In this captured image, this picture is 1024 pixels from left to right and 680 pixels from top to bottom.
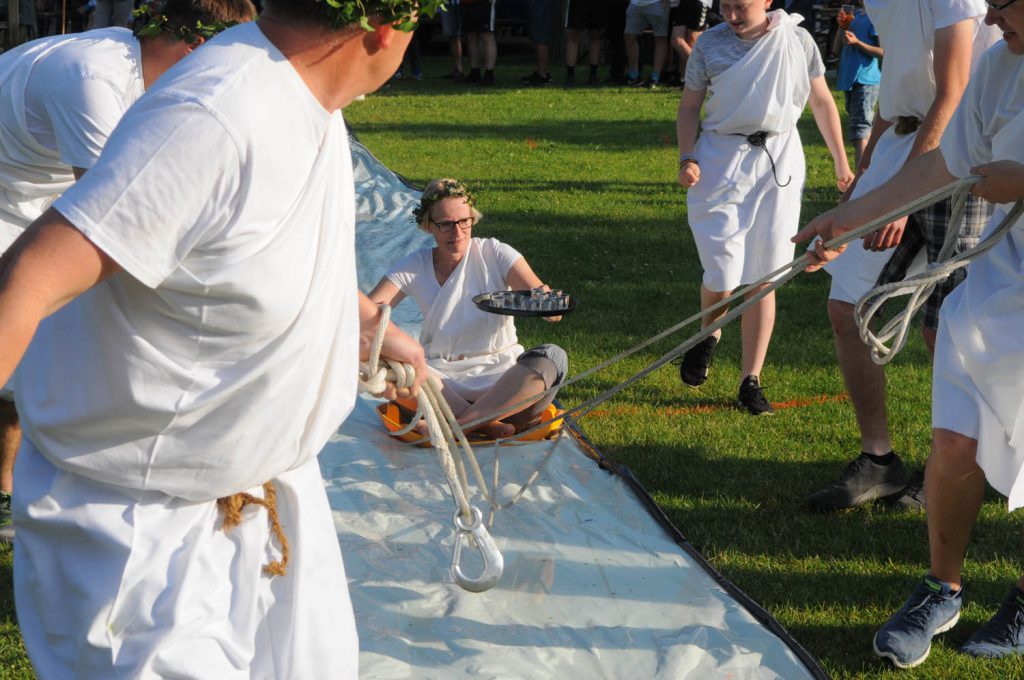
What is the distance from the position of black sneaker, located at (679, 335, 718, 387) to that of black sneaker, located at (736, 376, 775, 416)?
0.28 m

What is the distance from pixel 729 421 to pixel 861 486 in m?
1.10

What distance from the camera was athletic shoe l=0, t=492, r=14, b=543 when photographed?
4.28 metres

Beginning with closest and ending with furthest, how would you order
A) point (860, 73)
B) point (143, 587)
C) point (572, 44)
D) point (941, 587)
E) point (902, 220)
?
point (143, 587), point (941, 587), point (902, 220), point (860, 73), point (572, 44)

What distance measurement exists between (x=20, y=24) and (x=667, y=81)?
9.31 meters

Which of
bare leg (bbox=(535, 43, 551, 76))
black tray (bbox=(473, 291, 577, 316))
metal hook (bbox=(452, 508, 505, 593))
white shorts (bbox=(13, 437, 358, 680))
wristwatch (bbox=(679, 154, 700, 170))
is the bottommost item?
bare leg (bbox=(535, 43, 551, 76))

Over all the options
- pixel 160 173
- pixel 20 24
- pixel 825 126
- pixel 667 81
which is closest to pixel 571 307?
pixel 825 126

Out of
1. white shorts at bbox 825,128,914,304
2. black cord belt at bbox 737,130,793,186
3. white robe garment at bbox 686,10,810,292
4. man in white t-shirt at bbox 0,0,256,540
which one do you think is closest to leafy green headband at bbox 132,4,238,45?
man in white t-shirt at bbox 0,0,256,540

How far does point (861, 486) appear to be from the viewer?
466cm

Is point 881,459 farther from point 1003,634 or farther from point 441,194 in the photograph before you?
point 441,194

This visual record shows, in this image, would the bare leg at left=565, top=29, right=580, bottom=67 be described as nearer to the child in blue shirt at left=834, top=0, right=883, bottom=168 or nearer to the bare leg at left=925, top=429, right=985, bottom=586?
the child in blue shirt at left=834, top=0, right=883, bottom=168

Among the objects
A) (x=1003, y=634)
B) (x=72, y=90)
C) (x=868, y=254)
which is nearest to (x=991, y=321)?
(x=1003, y=634)

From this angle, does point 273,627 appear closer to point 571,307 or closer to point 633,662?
point 633,662

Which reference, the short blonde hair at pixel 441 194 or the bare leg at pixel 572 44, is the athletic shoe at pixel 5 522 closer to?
the short blonde hair at pixel 441 194

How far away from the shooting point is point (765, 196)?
6.01 metres
